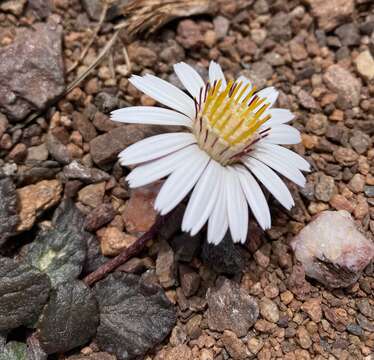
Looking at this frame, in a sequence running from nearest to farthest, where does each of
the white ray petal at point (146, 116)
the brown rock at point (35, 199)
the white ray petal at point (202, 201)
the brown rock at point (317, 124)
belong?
the white ray petal at point (202, 201) < the white ray petal at point (146, 116) < the brown rock at point (35, 199) < the brown rock at point (317, 124)

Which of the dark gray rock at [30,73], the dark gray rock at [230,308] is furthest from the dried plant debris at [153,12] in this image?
the dark gray rock at [230,308]

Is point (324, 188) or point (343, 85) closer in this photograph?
point (324, 188)

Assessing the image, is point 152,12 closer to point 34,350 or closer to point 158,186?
point 158,186

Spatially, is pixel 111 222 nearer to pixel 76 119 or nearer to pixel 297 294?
pixel 76 119

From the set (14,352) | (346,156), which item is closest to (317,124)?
(346,156)

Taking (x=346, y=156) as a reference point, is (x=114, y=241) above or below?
above

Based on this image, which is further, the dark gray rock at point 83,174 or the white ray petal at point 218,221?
the dark gray rock at point 83,174

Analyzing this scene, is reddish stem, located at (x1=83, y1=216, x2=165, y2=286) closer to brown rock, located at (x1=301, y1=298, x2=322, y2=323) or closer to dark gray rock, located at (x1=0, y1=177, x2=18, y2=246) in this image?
dark gray rock, located at (x1=0, y1=177, x2=18, y2=246)

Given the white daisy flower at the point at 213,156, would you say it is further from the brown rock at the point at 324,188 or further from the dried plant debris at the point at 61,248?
the dried plant debris at the point at 61,248
